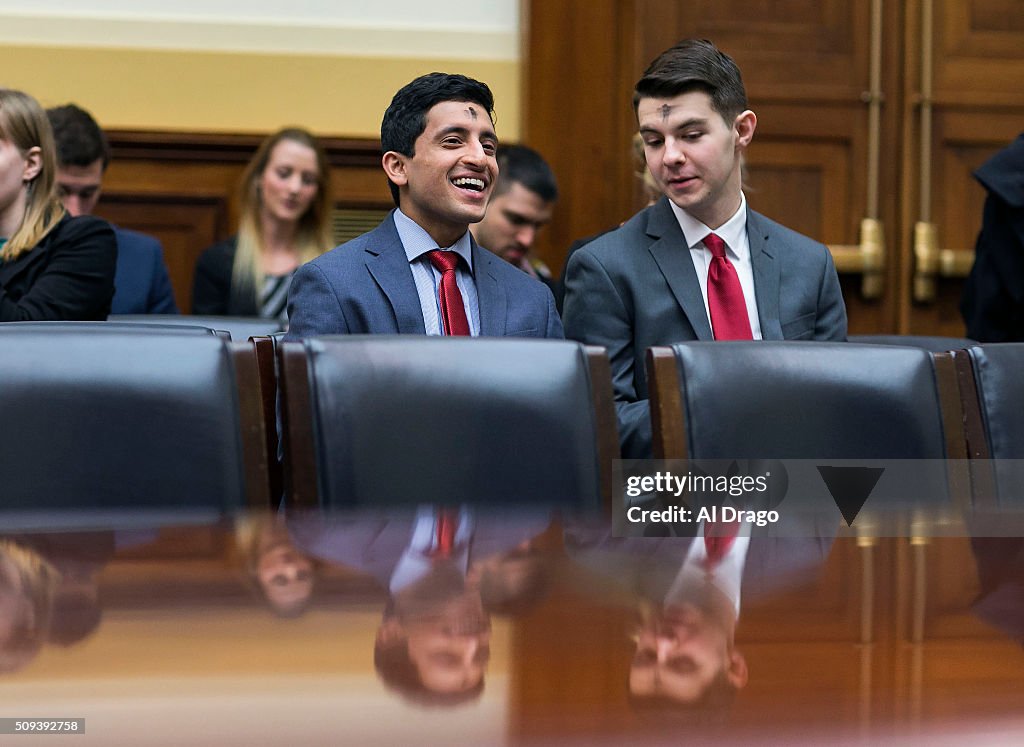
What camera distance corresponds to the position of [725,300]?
224cm

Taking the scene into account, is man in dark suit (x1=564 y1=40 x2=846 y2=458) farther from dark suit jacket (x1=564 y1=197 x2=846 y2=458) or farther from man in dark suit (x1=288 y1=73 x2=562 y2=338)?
man in dark suit (x1=288 y1=73 x2=562 y2=338)

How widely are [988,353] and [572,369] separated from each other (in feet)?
1.91

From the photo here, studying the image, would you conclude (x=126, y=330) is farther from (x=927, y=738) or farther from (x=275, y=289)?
(x=275, y=289)

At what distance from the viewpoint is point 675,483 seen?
55.7 inches

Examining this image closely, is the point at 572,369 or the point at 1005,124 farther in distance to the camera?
the point at 1005,124

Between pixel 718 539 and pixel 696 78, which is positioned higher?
pixel 696 78

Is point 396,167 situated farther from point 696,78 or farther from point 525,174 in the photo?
point 525,174

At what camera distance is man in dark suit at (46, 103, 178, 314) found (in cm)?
340

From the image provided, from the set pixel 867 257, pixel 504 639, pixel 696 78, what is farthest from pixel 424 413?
pixel 867 257

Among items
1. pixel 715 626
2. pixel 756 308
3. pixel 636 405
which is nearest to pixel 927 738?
pixel 715 626

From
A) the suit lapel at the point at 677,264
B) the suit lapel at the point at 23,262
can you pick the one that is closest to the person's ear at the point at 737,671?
the suit lapel at the point at 677,264

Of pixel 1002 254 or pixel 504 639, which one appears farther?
pixel 1002 254

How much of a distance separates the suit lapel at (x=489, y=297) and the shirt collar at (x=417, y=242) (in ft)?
0.05

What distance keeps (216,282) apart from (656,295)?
5.92 ft
